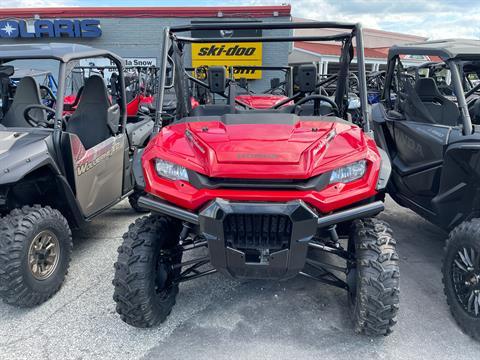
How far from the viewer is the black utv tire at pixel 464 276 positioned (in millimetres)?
2570

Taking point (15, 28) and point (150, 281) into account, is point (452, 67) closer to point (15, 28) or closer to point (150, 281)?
point (150, 281)

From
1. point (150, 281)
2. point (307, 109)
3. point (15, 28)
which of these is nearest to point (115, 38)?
point (15, 28)

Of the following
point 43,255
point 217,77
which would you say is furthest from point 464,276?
point 43,255

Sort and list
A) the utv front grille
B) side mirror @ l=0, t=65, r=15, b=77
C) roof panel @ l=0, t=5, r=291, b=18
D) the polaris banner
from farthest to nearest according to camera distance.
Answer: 1. the polaris banner
2. roof panel @ l=0, t=5, r=291, b=18
3. side mirror @ l=0, t=65, r=15, b=77
4. the utv front grille

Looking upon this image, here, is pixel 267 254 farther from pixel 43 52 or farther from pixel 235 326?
pixel 43 52

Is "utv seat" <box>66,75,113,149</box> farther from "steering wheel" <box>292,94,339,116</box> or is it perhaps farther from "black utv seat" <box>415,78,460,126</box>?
"black utv seat" <box>415,78,460,126</box>

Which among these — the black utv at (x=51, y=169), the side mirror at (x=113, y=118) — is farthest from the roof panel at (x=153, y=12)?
the side mirror at (x=113, y=118)

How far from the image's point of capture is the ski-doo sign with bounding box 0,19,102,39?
13156 millimetres

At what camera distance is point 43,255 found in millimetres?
3055

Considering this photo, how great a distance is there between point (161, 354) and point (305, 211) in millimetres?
1227

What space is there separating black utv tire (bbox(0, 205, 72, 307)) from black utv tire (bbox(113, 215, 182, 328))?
2.39 ft

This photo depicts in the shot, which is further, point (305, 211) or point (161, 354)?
point (161, 354)

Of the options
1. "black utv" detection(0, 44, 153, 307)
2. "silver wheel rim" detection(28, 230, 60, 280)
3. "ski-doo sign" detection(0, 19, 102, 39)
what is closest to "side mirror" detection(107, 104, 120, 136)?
"black utv" detection(0, 44, 153, 307)

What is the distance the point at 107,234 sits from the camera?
4359 mm
